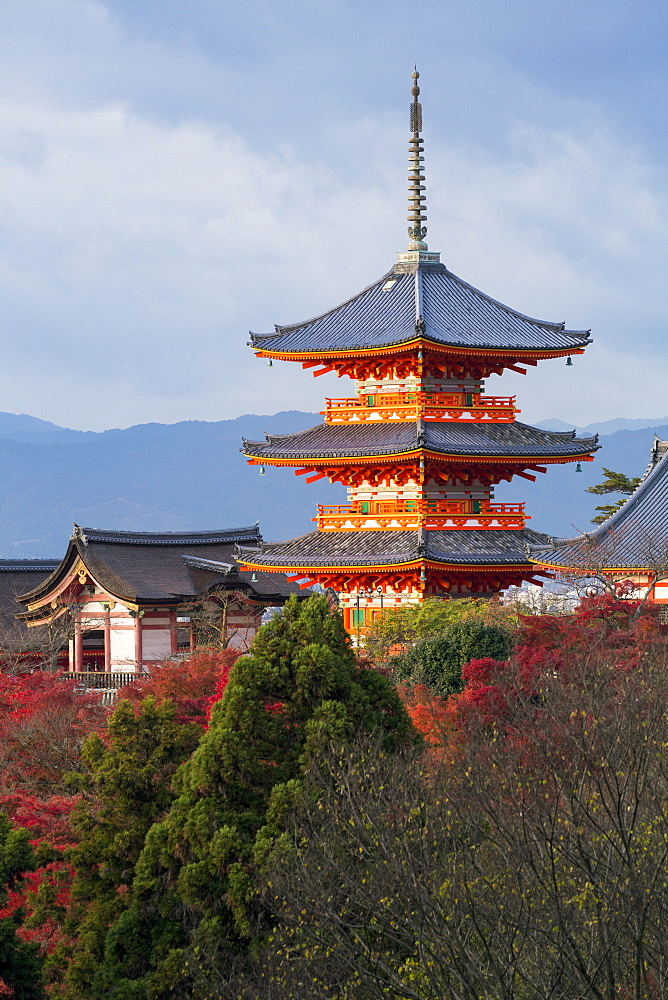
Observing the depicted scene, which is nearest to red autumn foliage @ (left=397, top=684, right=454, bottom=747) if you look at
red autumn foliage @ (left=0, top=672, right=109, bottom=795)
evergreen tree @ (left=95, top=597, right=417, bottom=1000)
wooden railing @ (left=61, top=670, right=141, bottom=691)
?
evergreen tree @ (left=95, top=597, right=417, bottom=1000)

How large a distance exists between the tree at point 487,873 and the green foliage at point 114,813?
2.85m

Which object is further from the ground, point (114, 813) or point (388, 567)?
point (388, 567)

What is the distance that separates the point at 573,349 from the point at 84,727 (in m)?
19.4

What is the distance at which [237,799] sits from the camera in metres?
19.8

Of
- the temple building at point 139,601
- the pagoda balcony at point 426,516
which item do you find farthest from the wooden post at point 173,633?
the pagoda balcony at point 426,516

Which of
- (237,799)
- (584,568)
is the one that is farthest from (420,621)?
(237,799)

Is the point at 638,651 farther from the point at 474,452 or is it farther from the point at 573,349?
the point at 573,349

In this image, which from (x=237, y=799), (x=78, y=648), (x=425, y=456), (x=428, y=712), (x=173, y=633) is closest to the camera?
(x=237, y=799)

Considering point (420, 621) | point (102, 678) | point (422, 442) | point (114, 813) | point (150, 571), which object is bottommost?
point (114, 813)

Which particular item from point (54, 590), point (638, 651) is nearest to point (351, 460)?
point (54, 590)

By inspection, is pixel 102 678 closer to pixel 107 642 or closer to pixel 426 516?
pixel 107 642

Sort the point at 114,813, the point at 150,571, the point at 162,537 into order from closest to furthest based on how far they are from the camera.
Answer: the point at 114,813 → the point at 150,571 → the point at 162,537

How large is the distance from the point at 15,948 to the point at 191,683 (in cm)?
1077

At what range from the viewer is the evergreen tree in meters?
18.6
